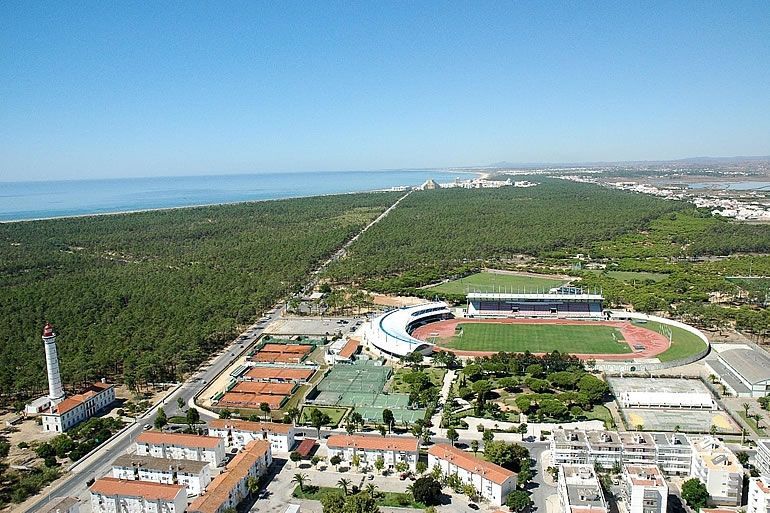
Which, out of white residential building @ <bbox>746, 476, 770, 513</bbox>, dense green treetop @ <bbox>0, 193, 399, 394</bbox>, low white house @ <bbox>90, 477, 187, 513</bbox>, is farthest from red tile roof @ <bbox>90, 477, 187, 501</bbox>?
white residential building @ <bbox>746, 476, 770, 513</bbox>

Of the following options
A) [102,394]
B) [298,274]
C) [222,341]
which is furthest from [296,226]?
[102,394]

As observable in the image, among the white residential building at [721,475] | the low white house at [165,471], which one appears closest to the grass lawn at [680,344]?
the white residential building at [721,475]

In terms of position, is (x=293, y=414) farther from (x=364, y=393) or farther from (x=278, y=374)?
(x=278, y=374)

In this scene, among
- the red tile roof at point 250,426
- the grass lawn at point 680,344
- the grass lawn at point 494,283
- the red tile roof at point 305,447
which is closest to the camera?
the red tile roof at point 305,447

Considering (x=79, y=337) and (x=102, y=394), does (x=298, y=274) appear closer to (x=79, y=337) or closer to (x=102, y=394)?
(x=79, y=337)

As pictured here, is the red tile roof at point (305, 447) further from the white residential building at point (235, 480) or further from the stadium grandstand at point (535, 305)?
the stadium grandstand at point (535, 305)

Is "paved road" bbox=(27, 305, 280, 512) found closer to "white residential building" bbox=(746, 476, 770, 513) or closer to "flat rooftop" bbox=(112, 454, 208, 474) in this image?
"flat rooftop" bbox=(112, 454, 208, 474)

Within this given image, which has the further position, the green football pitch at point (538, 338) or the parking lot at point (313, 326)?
the parking lot at point (313, 326)

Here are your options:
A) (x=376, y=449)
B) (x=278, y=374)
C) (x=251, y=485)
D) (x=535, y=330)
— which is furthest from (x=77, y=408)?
(x=535, y=330)
